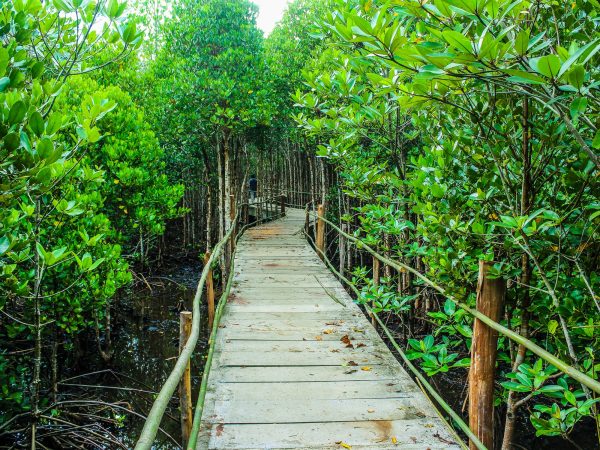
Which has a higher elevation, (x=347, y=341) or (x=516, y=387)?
(x=516, y=387)

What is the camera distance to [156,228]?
8055 mm

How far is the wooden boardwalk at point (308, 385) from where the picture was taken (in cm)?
229

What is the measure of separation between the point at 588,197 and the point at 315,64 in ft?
27.0

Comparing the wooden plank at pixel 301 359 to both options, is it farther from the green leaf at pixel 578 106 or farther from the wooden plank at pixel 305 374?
the green leaf at pixel 578 106

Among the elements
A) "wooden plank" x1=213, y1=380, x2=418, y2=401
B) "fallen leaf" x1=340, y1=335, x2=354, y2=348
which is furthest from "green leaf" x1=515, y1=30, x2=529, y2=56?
"fallen leaf" x1=340, y1=335, x2=354, y2=348

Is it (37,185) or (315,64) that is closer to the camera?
(37,185)

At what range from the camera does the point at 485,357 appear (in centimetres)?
207

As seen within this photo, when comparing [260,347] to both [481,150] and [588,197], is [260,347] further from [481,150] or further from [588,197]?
[588,197]

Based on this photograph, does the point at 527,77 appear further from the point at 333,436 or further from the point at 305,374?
the point at 305,374

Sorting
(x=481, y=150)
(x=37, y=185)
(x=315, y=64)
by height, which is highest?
(x=315, y=64)

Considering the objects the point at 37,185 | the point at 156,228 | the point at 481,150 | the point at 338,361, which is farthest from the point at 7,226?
the point at 156,228

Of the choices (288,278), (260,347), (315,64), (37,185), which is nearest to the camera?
(37,185)

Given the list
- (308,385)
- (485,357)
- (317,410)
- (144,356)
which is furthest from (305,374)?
(144,356)

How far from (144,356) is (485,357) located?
7481 mm
